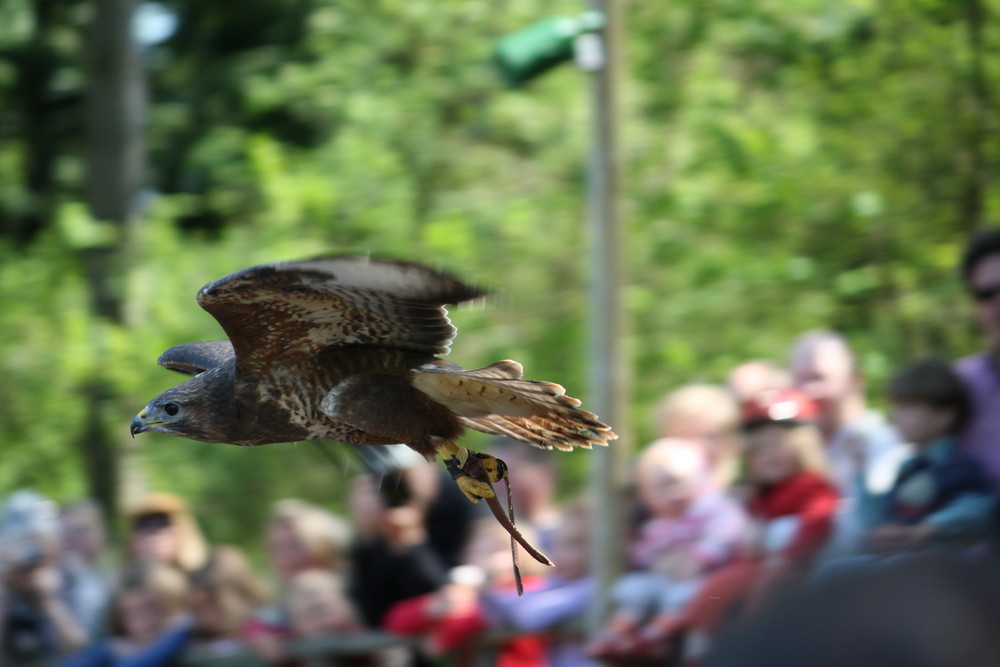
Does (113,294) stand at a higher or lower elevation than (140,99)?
lower

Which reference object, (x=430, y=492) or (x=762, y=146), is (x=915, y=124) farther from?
(x=430, y=492)

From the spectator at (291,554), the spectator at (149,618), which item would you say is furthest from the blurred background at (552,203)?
the spectator at (291,554)

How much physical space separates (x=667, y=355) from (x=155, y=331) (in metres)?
2.97

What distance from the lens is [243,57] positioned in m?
10.1

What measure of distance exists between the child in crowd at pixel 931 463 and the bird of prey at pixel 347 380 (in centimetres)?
171

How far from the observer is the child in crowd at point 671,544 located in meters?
4.46

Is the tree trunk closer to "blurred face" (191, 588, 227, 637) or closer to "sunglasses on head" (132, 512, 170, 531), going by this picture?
"sunglasses on head" (132, 512, 170, 531)

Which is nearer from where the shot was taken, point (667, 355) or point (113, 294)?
point (667, 355)

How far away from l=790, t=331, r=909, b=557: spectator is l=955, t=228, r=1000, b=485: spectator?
28 cm

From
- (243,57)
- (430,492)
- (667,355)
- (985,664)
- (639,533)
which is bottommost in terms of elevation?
(985,664)

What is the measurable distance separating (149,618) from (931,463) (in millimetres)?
3287

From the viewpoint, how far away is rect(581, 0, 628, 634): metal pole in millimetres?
4965

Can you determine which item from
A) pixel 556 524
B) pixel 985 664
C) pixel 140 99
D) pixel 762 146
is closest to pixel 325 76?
pixel 140 99

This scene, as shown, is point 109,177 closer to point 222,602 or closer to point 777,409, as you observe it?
point 222,602
